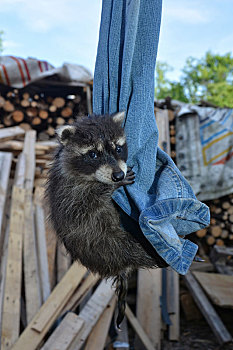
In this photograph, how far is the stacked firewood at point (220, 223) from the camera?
5762 millimetres

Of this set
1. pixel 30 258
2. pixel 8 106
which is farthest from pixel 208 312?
pixel 8 106

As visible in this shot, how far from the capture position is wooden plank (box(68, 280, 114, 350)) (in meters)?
3.71

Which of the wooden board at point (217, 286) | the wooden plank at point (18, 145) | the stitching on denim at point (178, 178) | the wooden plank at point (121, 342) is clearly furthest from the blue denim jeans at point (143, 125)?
the wooden plank at point (18, 145)

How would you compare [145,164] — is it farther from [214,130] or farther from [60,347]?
[214,130]

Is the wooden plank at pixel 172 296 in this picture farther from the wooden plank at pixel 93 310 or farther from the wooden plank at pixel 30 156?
the wooden plank at pixel 30 156

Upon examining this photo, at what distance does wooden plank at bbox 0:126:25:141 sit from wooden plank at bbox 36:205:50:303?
1210 millimetres

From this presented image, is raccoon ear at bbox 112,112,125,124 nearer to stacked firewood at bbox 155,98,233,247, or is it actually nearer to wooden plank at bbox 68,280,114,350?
wooden plank at bbox 68,280,114,350

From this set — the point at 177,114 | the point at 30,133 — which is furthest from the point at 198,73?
the point at 30,133

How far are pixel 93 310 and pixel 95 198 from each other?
2.82m

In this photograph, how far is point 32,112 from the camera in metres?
5.66

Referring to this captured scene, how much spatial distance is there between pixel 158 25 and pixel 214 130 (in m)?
4.28

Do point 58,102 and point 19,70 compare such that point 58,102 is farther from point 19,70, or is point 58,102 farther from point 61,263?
point 61,263

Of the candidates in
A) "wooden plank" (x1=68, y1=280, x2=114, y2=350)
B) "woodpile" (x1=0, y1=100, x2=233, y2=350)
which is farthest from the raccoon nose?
"wooden plank" (x1=68, y1=280, x2=114, y2=350)

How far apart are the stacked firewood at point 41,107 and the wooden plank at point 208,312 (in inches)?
119
